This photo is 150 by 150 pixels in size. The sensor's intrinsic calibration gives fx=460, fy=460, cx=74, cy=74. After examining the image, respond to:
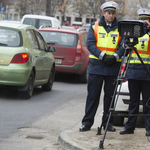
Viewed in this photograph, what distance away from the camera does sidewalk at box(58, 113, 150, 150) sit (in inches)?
213

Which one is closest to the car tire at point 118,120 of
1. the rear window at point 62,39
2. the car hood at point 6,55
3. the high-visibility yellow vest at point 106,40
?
the high-visibility yellow vest at point 106,40

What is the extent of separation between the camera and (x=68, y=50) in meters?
13.7

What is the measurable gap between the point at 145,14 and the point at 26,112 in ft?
A: 10.2

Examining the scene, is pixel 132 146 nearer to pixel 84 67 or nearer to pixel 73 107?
pixel 73 107

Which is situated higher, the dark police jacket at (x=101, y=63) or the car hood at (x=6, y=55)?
the dark police jacket at (x=101, y=63)

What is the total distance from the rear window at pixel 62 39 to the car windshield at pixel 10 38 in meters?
4.06

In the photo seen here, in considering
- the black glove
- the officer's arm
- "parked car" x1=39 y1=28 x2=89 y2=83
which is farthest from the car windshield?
"parked car" x1=39 y1=28 x2=89 y2=83

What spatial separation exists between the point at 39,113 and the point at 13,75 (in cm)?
146

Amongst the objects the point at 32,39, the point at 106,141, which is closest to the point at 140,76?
the point at 106,141


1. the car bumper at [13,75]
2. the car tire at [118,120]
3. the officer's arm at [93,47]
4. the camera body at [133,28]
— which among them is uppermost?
the camera body at [133,28]

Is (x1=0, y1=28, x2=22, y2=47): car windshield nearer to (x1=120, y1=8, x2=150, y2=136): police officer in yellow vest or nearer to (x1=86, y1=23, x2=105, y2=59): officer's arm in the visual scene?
(x1=86, y1=23, x2=105, y2=59): officer's arm

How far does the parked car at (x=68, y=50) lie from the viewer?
13742 millimetres

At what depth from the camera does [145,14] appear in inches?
241

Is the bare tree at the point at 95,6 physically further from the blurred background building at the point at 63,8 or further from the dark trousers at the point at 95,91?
the dark trousers at the point at 95,91
